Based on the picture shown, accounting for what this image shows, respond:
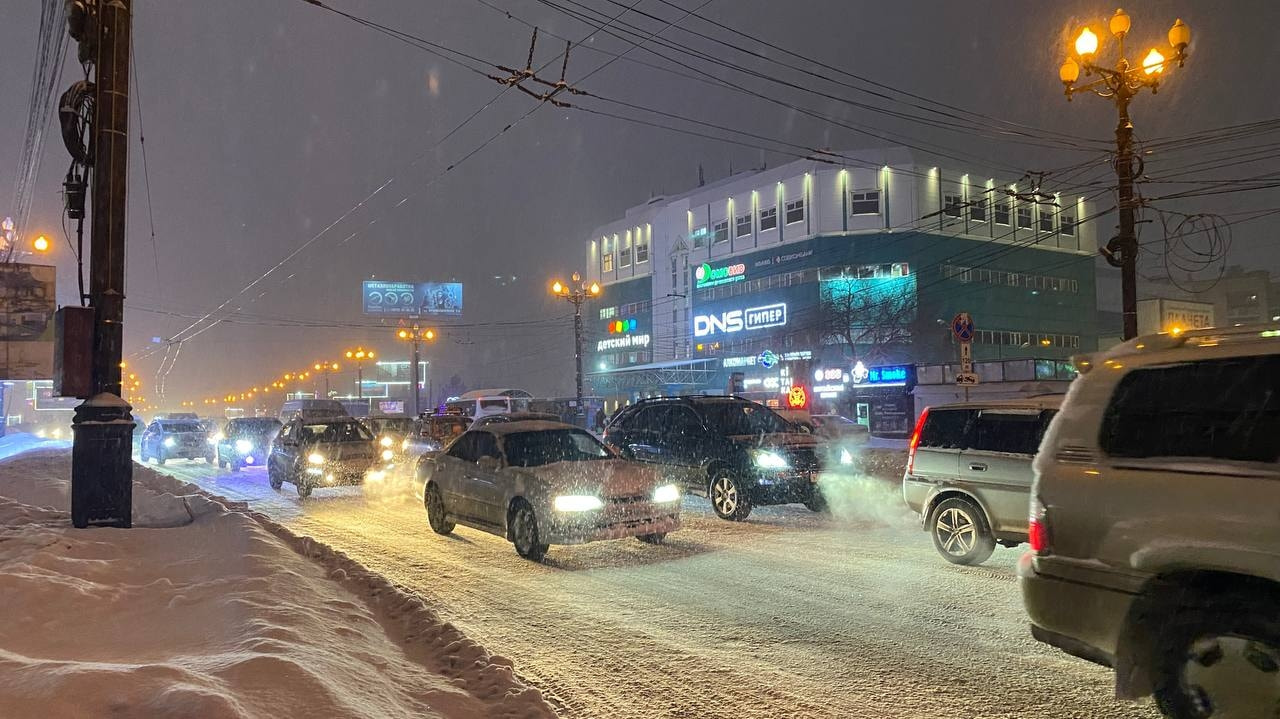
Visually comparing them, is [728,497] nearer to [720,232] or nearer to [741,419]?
[741,419]

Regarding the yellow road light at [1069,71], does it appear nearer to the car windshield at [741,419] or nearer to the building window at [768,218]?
the car windshield at [741,419]

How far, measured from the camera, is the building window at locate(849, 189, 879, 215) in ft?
219

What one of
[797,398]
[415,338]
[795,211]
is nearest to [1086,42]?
[797,398]

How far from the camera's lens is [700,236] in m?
80.7

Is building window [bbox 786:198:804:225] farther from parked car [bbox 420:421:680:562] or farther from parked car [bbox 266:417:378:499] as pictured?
parked car [bbox 420:421:680:562]

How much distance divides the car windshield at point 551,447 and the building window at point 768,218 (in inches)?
2527

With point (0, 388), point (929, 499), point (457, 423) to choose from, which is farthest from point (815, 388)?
point (0, 388)

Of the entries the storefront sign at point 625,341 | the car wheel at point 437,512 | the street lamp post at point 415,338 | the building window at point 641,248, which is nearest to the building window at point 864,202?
the storefront sign at point 625,341

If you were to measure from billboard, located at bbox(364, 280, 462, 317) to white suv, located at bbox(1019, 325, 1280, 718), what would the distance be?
70017 mm

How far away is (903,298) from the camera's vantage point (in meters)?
56.3

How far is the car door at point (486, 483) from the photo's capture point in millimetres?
9891

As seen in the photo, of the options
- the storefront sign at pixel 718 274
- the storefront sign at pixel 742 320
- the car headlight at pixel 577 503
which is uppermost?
the storefront sign at pixel 718 274

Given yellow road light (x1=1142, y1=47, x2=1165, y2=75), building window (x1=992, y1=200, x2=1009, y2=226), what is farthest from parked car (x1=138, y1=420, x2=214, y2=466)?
building window (x1=992, y1=200, x2=1009, y2=226)

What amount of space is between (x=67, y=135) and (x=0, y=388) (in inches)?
1989
